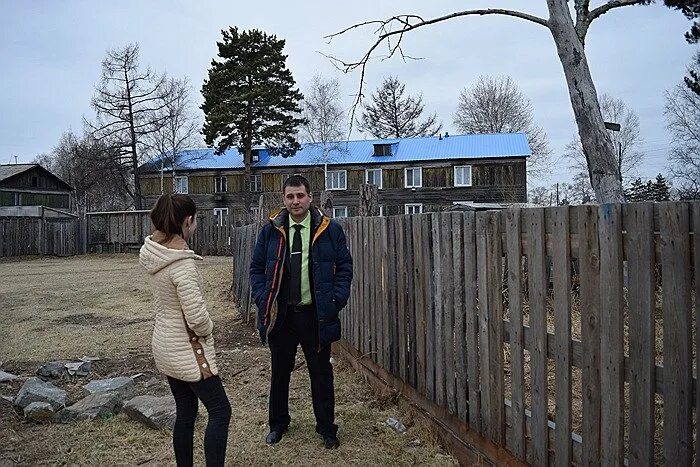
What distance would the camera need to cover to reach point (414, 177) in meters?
36.8

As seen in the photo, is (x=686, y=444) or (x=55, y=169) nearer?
(x=686, y=444)

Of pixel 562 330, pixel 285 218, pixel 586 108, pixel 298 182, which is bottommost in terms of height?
pixel 562 330

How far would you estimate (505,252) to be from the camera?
3.33 meters

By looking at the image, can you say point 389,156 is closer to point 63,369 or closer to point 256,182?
point 256,182

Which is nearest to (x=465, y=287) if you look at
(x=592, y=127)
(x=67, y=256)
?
(x=592, y=127)

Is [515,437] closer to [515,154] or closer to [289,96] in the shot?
[515,154]

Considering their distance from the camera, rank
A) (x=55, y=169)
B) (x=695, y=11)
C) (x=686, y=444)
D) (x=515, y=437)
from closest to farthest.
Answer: (x=686, y=444) → (x=515, y=437) → (x=695, y=11) → (x=55, y=169)

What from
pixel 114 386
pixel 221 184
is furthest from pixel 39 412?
pixel 221 184

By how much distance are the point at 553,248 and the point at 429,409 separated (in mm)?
1991

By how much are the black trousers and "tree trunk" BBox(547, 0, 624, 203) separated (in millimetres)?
5406

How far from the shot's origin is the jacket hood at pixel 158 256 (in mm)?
3146

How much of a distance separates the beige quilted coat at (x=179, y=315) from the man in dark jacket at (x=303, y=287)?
0.93m

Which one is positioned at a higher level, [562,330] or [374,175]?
[374,175]

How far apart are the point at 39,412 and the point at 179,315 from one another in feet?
8.42
